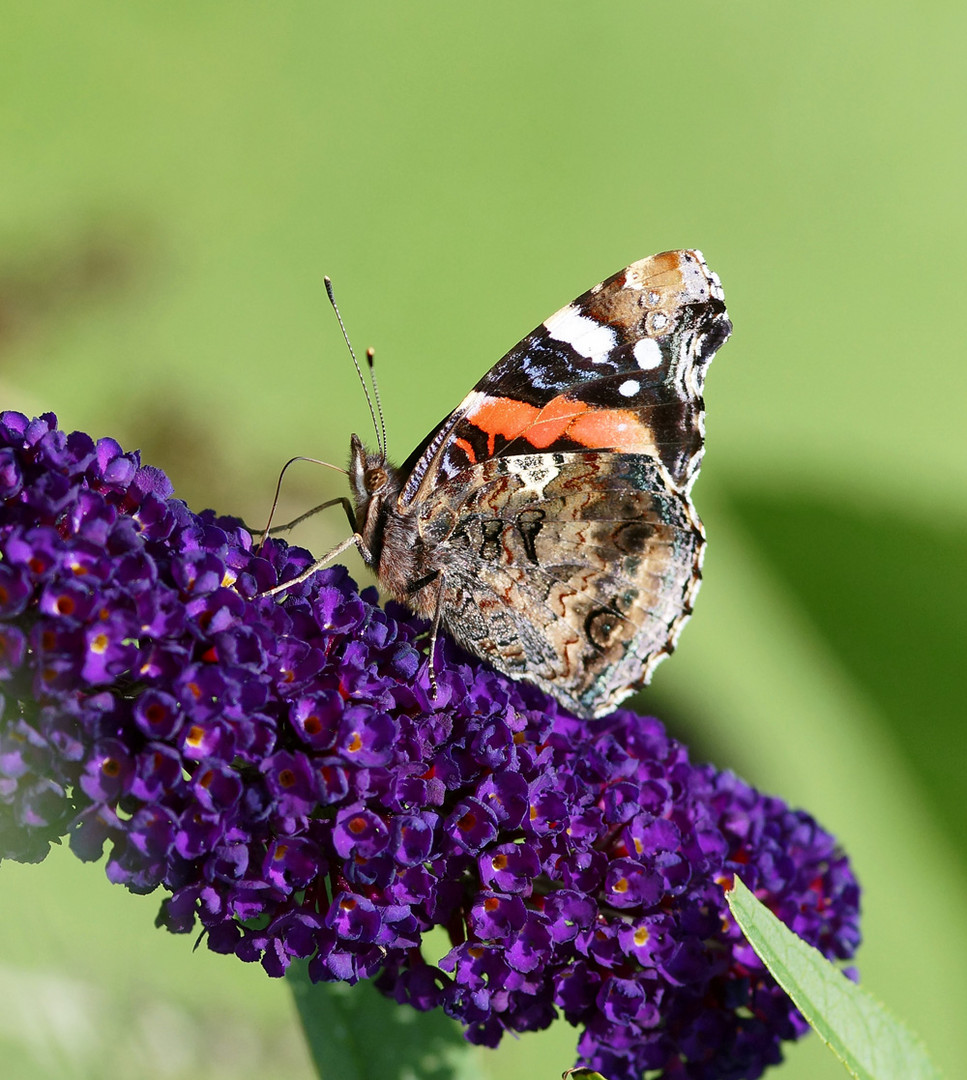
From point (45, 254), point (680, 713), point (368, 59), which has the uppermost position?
point (368, 59)

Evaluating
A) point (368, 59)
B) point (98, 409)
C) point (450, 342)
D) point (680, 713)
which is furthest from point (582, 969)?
point (368, 59)

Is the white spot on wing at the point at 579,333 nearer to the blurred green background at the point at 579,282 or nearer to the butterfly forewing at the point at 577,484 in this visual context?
the butterfly forewing at the point at 577,484

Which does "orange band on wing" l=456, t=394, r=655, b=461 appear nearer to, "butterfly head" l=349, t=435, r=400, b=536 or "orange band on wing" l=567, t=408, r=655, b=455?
"orange band on wing" l=567, t=408, r=655, b=455

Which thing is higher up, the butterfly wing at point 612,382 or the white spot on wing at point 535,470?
the butterfly wing at point 612,382

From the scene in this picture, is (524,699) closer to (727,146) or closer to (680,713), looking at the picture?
(680,713)

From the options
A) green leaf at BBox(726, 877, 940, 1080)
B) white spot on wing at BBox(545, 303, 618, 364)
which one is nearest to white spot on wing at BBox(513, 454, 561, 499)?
white spot on wing at BBox(545, 303, 618, 364)

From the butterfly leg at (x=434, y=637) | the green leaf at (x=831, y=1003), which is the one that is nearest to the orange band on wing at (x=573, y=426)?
the butterfly leg at (x=434, y=637)

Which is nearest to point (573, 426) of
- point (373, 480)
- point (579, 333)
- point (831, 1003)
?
point (579, 333)

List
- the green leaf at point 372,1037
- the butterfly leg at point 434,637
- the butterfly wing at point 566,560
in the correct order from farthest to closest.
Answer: the butterfly wing at point 566,560, the green leaf at point 372,1037, the butterfly leg at point 434,637

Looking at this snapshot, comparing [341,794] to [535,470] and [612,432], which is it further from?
[612,432]
